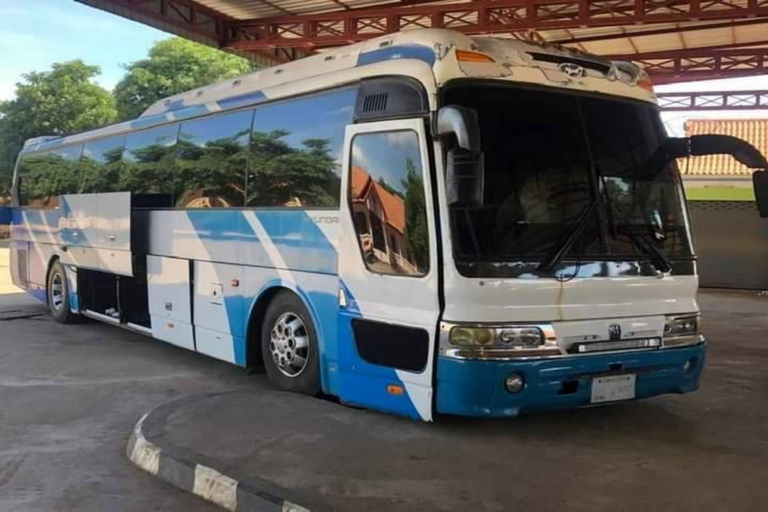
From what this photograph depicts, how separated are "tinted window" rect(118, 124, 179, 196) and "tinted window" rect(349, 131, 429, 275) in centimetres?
366

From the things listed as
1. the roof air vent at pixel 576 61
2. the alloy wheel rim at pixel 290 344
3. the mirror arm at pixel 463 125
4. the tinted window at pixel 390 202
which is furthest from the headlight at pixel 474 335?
the roof air vent at pixel 576 61

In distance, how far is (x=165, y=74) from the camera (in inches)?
1314

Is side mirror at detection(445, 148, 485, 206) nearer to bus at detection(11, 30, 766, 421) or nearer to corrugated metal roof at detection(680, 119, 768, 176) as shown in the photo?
bus at detection(11, 30, 766, 421)

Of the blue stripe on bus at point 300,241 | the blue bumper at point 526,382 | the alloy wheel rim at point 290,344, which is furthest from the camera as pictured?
the alloy wheel rim at point 290,344

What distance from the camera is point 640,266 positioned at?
5.61 m

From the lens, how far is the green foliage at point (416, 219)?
17.3 ft

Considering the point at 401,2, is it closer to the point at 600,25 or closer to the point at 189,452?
the point at 600,25

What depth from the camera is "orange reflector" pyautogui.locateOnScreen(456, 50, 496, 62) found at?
17.5ft

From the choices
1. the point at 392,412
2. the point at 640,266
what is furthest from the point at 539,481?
the point at 640,266

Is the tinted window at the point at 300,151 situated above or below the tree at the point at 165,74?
below

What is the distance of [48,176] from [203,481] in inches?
360

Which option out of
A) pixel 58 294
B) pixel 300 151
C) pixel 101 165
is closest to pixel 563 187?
pixel 300 151

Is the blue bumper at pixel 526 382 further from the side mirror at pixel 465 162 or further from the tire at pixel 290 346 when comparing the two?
the tire at pixel 290 346

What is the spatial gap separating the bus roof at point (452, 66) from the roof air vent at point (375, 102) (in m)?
0.17
